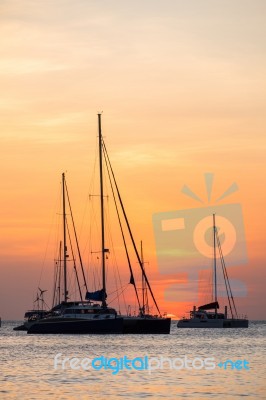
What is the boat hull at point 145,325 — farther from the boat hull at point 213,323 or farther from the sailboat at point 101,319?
the boat hull at point 213,323

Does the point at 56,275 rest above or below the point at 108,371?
above

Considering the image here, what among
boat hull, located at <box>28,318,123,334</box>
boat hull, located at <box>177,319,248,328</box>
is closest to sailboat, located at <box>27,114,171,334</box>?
boat hull, located at <box>28,318,123,334</box>

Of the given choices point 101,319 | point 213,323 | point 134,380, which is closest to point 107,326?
point 101,319

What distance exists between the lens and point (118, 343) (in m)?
87.5

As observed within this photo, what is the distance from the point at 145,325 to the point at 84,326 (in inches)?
279

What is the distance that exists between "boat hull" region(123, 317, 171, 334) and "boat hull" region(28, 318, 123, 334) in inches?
118

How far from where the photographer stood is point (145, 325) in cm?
9119

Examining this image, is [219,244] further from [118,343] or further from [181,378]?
[181,378]

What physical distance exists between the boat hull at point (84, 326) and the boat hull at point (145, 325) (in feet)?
9.83

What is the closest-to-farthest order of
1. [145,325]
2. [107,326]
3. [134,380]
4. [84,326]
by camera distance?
[134,380] < [107,326] < [84,326] < [145,325]

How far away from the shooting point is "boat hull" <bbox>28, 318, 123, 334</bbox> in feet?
281

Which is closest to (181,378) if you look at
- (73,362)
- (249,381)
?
(249,381)

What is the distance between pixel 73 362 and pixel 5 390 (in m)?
18.9

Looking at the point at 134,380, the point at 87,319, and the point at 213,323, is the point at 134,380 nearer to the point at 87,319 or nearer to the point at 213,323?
the point at 87,319
